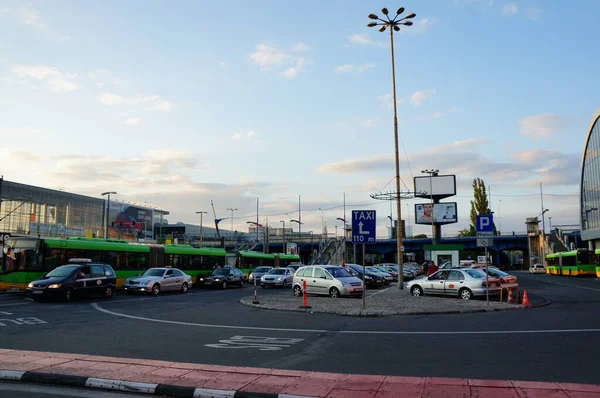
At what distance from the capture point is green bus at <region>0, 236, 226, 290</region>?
25297 mm

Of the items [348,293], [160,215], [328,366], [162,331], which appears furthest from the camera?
[160,215]

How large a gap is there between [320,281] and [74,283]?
430 inches

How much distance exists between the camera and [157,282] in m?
27.6

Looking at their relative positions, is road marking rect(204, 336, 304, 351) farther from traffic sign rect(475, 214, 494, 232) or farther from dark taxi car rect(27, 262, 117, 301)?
dark taxi car rect(27, 262, 117, 301)

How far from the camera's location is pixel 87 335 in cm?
1216

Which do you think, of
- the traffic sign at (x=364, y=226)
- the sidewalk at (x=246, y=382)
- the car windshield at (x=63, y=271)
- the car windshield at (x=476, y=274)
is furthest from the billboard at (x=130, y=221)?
the sidewalk at (x=246, y=382)

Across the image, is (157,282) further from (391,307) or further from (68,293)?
(391,307)

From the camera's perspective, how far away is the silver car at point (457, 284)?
22594 mm

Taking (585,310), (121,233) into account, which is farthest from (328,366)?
(121,233)

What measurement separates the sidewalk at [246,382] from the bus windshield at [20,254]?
61.8ft

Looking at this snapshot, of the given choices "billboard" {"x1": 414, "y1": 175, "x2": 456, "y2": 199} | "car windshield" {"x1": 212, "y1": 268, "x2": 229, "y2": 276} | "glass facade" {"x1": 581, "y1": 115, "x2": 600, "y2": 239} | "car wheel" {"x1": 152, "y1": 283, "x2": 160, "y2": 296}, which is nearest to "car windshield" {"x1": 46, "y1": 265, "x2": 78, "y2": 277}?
"car wheel" {"x1": 152, "y1": 283, "x2": 160, "y2": 296}

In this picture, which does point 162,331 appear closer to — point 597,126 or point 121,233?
point 597,126

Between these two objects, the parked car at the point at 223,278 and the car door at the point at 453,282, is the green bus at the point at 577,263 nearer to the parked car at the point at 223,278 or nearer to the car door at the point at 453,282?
the car door at the point at 453,282

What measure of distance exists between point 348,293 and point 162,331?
1189 centimetres
